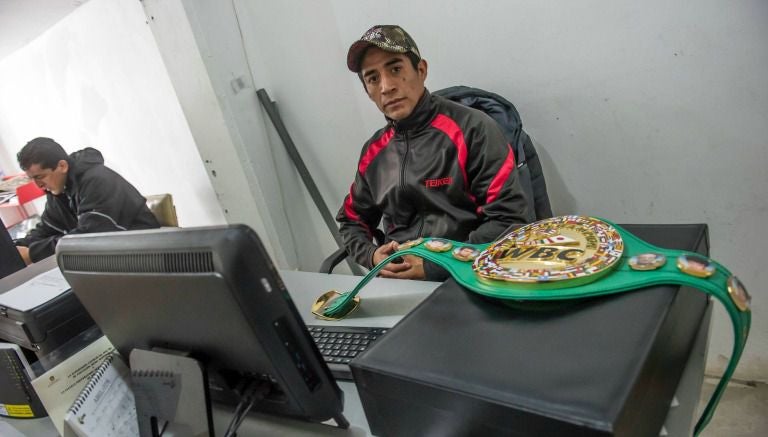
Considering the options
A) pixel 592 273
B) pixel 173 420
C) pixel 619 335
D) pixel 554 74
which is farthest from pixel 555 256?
pixel 554 74

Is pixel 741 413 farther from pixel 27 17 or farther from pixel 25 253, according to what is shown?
pixel 27 17

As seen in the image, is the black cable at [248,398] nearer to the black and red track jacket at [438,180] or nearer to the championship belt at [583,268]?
the championship belt at [583,268]

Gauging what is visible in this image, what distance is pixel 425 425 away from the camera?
63 centimetres

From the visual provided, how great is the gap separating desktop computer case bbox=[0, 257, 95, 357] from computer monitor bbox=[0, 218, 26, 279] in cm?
49

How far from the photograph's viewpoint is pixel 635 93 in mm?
1415

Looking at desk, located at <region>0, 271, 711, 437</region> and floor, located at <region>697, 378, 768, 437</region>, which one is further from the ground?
desk, located at <region>0, 271, 711, 437</region>

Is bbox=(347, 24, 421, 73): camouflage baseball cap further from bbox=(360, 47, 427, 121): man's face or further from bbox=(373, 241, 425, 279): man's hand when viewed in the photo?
bbox=(373, 241, 425, 279): man's hand

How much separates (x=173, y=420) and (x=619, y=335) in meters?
0.65

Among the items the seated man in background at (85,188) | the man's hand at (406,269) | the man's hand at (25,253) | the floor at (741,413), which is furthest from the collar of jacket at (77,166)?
the floor at (741,413)

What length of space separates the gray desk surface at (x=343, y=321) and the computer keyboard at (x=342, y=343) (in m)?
0.03

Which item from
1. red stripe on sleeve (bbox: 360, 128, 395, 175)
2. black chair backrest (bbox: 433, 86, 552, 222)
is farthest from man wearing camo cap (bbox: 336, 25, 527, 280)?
black chair backrest (bbox: 433, 86, 552, 222)

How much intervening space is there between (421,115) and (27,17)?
8.62ft

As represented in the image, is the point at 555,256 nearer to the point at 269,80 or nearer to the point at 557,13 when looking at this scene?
the point at 557,13

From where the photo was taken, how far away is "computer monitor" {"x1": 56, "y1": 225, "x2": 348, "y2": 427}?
55 centimetres
